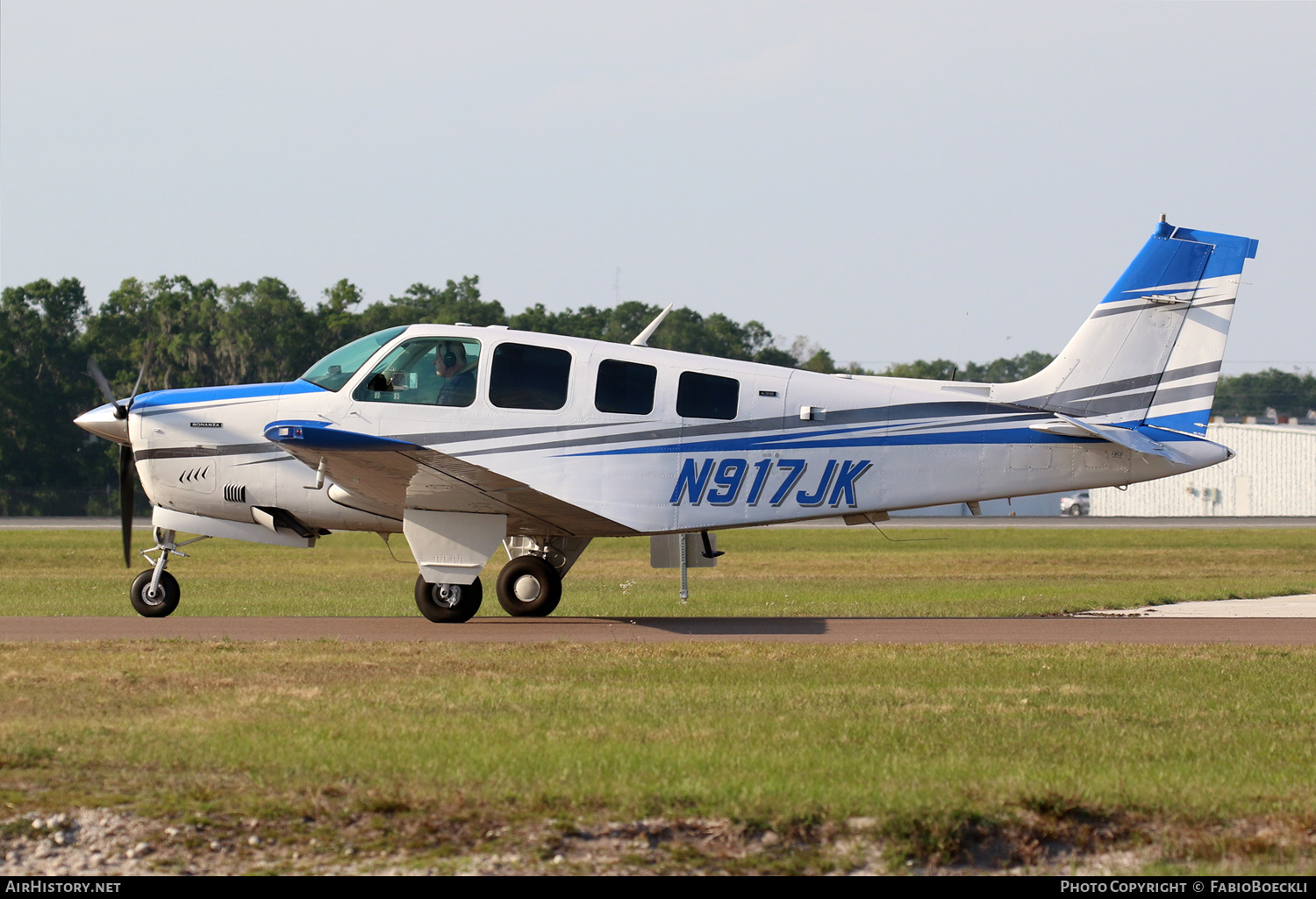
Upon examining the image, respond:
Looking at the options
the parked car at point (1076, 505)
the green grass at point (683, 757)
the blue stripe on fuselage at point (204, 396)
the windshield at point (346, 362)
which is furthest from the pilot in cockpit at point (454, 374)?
the parked car at point (1076, 505)

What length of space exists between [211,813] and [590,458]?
8115 mm

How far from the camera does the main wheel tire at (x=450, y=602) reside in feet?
45.8

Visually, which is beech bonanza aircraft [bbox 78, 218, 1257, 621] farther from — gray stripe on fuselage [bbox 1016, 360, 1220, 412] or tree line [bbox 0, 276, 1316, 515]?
tree line [bbox 0, 276, 1316, 515]

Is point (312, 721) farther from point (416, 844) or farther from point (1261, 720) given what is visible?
point (1261, 720)

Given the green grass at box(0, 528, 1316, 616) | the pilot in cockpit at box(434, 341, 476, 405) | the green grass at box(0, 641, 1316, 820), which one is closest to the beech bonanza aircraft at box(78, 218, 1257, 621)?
the pilot in cockpit at box(434, 341, 476, 405)

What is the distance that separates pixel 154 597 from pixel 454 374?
179 inches

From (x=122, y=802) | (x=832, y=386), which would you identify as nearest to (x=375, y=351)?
(x=832, y=386)

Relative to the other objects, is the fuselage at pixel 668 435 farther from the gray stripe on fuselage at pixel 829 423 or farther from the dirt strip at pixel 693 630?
the dirt strip at pixel 693 630

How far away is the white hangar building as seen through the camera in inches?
2835

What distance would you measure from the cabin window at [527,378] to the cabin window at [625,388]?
0.38 metres

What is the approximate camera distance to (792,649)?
38.3 ft

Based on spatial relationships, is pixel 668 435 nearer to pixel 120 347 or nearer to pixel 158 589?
pixel 158 589

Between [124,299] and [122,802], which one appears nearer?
A: [122,802]

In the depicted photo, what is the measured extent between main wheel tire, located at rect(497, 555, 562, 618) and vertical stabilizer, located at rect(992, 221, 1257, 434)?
574 cm
